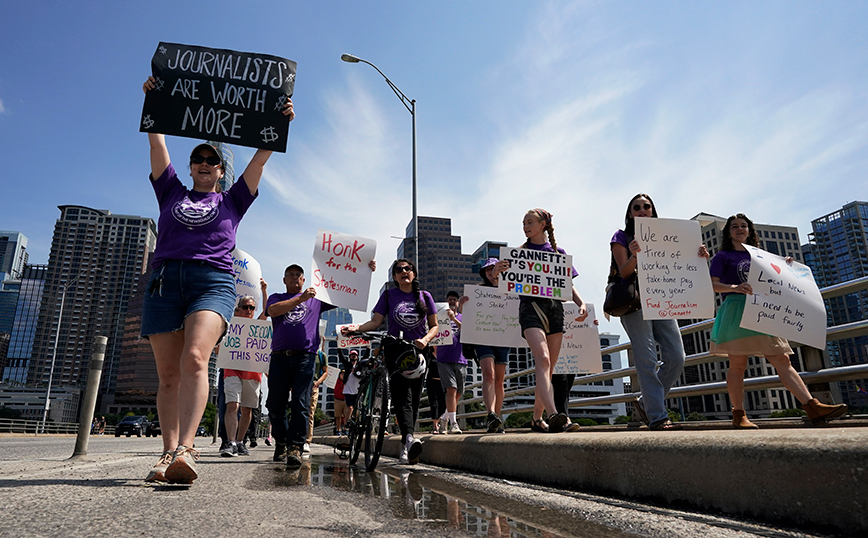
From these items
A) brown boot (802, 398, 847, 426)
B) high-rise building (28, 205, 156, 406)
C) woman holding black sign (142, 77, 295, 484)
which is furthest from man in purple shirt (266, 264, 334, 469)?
high-rise building (28, 205, 156, 406)

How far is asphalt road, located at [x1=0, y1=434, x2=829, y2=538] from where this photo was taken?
198 cm

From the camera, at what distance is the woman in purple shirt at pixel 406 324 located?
5.35 metres

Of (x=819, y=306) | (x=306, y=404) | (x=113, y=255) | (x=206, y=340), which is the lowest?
(x=306, y=404)

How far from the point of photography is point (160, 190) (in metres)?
3.74

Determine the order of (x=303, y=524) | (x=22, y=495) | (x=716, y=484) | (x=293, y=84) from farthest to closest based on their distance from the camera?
1. (x=293, y=84)
2. (x=22, y=495)
3. (x=716, y=484)
4. (x=303, y=524)

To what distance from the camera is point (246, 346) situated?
24.4ft

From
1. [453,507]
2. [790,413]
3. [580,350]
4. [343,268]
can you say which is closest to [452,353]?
[580,350]

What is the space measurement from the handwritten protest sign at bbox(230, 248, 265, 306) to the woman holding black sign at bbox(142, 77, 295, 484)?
4.38m

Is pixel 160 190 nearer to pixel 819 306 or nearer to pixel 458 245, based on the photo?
pixel 819 306

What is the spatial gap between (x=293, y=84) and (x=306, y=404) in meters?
3.01

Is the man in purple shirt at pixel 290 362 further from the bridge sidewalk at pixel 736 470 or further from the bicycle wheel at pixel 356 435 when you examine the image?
the bridge sidewalk at pixel 736 470

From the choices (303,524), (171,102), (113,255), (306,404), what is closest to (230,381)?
(306,404)

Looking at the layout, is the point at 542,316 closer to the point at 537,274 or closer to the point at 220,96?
the point at 537,274

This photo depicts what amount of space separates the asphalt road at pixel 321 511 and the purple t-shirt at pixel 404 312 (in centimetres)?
214
